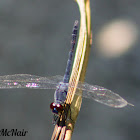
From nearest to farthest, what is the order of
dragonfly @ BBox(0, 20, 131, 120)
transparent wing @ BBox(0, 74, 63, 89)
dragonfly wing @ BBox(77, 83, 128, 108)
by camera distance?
dragonfly wing @ BBox(77, 83, 128, 108)
dragonfly @ BBox(0, 20, 131, 120)
transparent wing @ BBox(0, 74, 63, 89)

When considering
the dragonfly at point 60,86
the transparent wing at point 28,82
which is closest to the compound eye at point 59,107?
the dragonfly at point 60,86

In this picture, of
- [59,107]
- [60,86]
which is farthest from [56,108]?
[60,86]

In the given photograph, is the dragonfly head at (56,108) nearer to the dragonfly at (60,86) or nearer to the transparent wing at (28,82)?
the dragonfly at (60,86)

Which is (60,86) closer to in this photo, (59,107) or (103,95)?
(59,107)

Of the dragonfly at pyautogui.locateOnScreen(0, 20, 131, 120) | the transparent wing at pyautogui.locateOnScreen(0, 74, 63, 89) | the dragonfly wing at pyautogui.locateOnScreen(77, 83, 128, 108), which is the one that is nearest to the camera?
the dragonfly wing at pyautogui.locateOnScreen(77, 83, 128, 108)

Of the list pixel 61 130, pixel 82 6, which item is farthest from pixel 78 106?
pixel 82 6

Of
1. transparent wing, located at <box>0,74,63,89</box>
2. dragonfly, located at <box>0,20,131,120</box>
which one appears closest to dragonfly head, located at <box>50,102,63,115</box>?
dragonfly, located at <box>0,20,131,120</box>

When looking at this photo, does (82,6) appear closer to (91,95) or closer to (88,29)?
(88,29)

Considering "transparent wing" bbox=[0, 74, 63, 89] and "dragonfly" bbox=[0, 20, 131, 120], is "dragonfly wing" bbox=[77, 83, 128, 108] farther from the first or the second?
"transparent wing" bbox=[0, 74, 63, 89]
